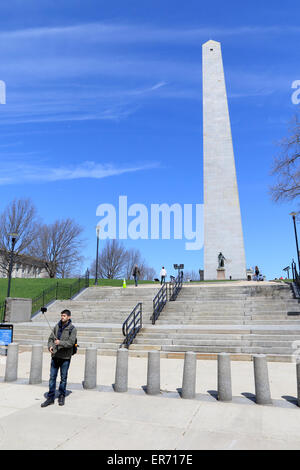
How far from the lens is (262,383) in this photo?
5.82m

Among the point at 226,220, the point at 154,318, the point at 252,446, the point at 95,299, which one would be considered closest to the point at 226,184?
the point at 226,220

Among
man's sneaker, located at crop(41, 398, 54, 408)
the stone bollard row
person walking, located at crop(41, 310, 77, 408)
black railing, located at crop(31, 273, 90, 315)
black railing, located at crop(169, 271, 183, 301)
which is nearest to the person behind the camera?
man's sneaker, located at crop(41, 398, 54, 408)

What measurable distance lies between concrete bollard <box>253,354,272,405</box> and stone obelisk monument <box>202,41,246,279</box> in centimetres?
3276

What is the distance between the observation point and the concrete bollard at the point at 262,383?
226 inches

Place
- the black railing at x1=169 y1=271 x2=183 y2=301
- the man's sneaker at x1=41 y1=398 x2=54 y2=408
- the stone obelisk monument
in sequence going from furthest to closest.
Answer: the stone obelisk monument
the black railing at x1=169 y1=271 x2=183 y2=301
the man's sneaker at x1=41 y1=398 x2=54 y2=408

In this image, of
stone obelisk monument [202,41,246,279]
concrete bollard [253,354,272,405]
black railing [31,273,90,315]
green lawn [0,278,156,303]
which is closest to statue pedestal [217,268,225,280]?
stone obelisk monument [202,41,246,279]

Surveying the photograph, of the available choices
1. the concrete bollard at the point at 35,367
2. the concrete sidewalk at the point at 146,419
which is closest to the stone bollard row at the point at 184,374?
the concrete bollard at the point at 35,367

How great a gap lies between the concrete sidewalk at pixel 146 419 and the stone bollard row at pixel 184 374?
6.8 inches

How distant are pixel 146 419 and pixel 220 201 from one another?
1429 inches

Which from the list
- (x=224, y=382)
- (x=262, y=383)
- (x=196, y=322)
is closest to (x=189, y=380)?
(x=224, y=382)

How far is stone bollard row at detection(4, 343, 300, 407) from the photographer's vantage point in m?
5.84

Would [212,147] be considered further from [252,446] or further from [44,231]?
[252,446]

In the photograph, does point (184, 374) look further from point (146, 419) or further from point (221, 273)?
point (221, 273)

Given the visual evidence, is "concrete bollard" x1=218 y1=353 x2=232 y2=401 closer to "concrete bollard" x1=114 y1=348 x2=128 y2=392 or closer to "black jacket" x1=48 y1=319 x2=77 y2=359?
"concrete bollard" x1=114 y1=348 x2=128 y2=392
